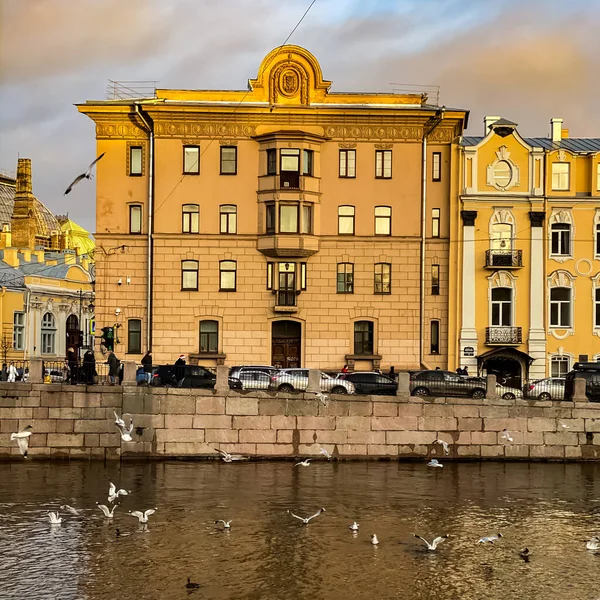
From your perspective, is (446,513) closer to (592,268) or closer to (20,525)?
(20,525)

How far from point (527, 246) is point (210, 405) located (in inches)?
A: 834

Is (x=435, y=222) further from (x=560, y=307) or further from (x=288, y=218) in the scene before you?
(x=560, y=307)

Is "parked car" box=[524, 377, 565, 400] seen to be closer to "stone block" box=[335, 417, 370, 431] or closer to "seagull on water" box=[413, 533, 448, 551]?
"stone block" box=[335, 417, 370, 431]

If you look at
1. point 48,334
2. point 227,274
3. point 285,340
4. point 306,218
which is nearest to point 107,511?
point 285,340

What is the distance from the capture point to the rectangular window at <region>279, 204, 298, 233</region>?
48.4m

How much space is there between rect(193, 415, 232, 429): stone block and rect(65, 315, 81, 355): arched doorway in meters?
36.4

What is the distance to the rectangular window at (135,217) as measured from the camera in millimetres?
48875

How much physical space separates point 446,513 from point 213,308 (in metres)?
24.1

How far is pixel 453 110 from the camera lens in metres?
48.1

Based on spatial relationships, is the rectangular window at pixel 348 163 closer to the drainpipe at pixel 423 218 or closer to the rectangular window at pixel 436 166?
the drainpipe at pixel 423 218

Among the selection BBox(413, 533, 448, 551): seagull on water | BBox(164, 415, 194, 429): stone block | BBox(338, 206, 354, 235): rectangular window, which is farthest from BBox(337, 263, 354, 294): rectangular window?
BBox(413, 533, 448, 551): seagull on water

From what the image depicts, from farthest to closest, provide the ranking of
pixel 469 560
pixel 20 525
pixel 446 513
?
1. pixel 446 513
2. pixel 20 525
3. pixel 469 560

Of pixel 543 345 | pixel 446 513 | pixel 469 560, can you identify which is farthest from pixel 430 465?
pixel 543 345

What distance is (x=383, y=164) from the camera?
4909 cm
